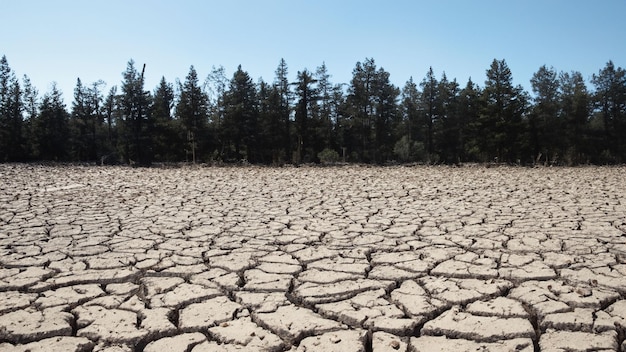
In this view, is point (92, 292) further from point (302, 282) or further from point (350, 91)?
point (350, 91)

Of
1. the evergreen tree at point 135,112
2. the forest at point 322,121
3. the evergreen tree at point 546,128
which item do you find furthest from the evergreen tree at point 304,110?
the evergreen tree at point 546,128

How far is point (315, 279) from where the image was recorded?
9.57 feet

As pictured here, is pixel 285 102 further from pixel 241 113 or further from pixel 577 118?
pixel 577 118

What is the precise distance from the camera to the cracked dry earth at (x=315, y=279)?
2.06m

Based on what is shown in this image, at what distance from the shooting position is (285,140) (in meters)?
35.8

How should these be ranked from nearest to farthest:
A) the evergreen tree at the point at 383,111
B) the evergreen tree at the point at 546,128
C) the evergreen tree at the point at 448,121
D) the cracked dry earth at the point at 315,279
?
the cracked dry earth at the point at 315,279 < the evergreen tree at the point at 546,128 < the evergreen tree at the point at 383,111 < the evergreen tree at the point at 448,121

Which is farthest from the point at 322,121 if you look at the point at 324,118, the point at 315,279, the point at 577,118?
the point at 315,279

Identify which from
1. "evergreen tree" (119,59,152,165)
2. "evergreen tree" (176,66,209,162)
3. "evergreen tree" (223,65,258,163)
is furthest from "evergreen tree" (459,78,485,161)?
"evergreen tree" (119,59,152,165)

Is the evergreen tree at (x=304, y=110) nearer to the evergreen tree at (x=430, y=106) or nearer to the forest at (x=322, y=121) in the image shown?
the forest at (x=322, y=121)

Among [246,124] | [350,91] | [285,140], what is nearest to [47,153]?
[246,124]

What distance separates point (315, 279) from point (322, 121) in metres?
35.4

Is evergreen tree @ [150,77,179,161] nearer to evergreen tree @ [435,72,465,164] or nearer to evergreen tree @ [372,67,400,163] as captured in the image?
evergreen tree @ [372,67,400,163]

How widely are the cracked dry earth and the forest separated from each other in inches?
949

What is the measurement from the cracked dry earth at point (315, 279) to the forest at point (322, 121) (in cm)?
2411
